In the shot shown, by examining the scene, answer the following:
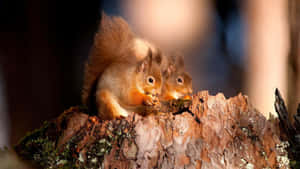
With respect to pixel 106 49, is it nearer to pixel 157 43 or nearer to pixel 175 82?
pixel 157 43

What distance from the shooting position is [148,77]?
1073 millimetres

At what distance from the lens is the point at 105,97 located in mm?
1005

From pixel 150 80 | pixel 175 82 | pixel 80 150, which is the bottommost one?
pixel 80 150

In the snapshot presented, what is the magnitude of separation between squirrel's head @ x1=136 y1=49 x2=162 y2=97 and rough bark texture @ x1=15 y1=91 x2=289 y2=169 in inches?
9.9

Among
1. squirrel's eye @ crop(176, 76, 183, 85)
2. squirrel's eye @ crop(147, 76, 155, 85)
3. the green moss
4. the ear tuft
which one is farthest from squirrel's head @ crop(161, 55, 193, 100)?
the green moss

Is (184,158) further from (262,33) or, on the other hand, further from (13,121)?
(262,33)

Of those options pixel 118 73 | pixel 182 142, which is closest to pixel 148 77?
pixel 118 73

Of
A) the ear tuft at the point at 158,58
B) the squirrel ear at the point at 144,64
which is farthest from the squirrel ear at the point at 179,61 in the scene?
the squirrel ear at the point at 144,64

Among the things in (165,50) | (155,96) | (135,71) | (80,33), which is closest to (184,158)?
(155,96)

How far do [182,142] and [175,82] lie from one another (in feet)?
1.96

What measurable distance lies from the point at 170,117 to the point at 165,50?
474 mm

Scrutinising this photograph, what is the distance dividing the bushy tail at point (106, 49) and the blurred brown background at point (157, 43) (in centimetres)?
6

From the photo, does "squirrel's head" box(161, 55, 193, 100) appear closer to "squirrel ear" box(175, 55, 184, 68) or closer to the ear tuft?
"squirrel ear" box(175, 55, 184, 68)

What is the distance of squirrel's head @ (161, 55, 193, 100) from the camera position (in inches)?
51.6
